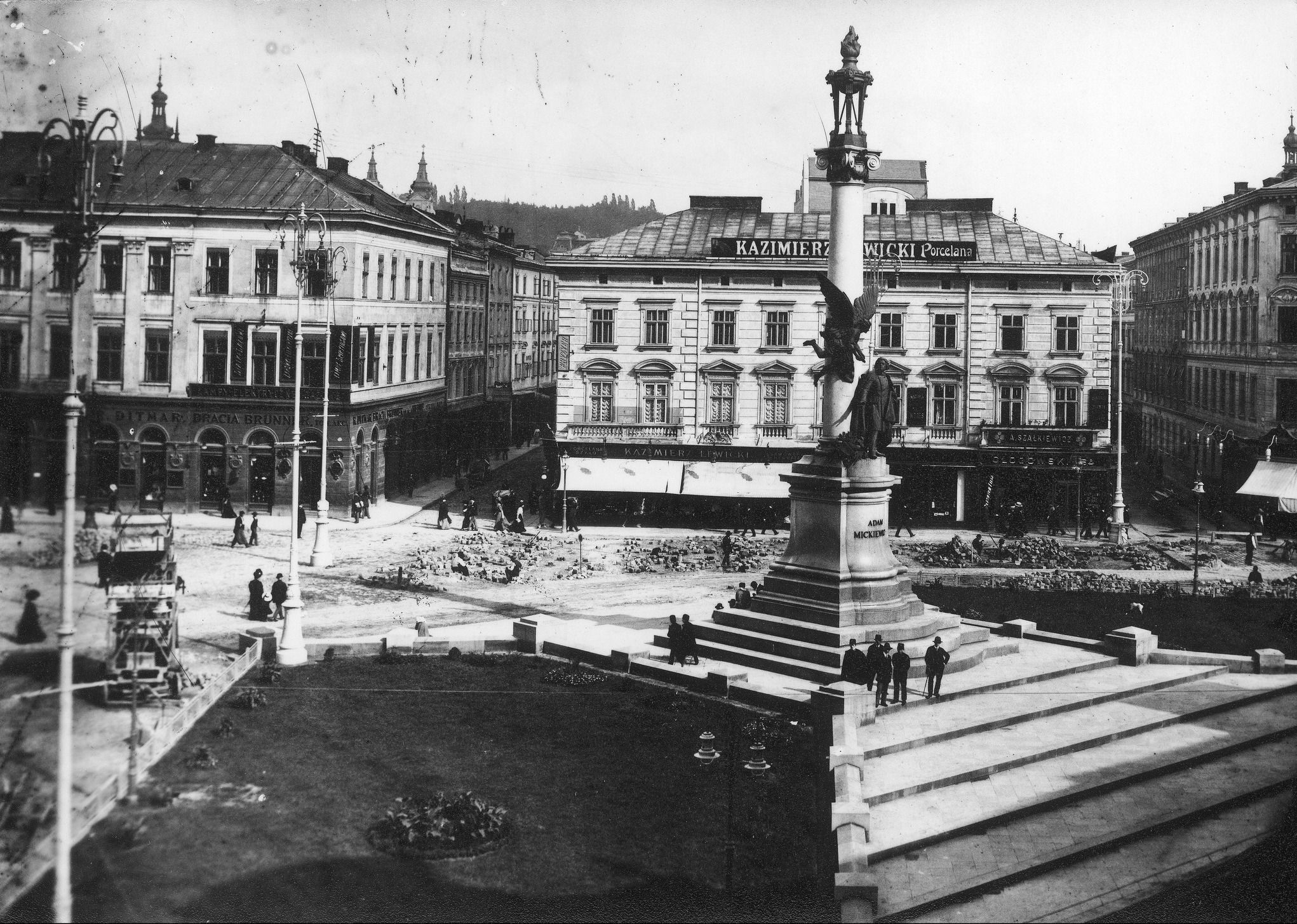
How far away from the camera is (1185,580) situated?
4166 cm

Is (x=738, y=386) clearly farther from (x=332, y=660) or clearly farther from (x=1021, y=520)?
(x=332, y=660)

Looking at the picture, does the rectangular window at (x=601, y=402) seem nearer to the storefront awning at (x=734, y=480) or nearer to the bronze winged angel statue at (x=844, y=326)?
the storefront awning at (x=734, y=480)

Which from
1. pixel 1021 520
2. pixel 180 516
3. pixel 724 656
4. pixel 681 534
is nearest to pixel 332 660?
pixel 724 656

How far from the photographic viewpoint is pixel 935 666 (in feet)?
84.8

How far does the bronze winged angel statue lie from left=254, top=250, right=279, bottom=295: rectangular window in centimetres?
2247

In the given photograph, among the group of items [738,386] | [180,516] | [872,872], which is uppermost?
[738,386]

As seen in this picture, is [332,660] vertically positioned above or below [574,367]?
below

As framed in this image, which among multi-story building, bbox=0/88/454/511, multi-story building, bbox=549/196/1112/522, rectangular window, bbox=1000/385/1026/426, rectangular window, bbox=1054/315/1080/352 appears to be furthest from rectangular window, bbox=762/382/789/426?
multi-story building, bbox=0/88/454/511

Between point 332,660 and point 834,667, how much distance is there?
11.0 meters

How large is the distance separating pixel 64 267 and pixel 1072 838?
1587cm

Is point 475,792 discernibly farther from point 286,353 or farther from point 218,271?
point 286,353

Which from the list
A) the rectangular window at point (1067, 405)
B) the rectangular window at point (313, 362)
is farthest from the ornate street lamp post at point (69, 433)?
the rectangular window at point (1067, 405)

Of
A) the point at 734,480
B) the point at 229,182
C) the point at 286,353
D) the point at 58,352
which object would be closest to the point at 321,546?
the point at 286,353

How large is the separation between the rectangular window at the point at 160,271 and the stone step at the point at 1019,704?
25.3m
